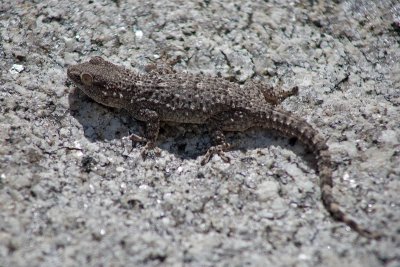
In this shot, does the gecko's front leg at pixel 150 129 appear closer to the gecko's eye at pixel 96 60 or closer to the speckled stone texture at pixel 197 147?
the speckled stone texture at pixel 197 147

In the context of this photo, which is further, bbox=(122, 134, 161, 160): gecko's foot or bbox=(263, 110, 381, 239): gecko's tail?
bbox=(122, 134, 161, 160): gecko's foot

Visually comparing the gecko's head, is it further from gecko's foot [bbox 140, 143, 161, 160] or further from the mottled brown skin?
gecko's foot [bbox 140, 143, 161, 160]

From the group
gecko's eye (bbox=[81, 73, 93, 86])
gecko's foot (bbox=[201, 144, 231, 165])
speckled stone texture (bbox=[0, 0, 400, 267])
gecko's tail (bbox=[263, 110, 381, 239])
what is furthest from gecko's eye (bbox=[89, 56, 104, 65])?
gecko's tail (bbox=[263, 110, 381, 239])

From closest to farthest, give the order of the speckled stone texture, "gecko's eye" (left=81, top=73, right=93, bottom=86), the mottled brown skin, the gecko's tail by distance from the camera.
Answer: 1. the speckled stone texture
2. the gecko's tail
3. the mottled brown skin
4. "gecko's eye" (left=81, top=73, right=93, bottom=86)

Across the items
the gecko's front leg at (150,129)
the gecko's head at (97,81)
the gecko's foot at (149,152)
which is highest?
the gecko's head at (97,81)

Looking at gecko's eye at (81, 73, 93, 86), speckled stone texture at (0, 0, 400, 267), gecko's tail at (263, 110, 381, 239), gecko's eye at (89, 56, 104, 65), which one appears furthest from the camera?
gecko's eye at (89, 56, 104, 65)

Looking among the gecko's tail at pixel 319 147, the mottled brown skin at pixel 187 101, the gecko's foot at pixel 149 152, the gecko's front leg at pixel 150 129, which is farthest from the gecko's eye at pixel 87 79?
the gecko's tail at pixel 319 147

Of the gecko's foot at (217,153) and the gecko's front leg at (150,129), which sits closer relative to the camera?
the gecko's foot at (217,153)
